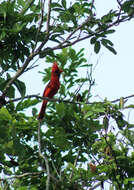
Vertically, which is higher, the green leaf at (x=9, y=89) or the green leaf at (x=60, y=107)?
the green leaf at (x=9, y=89)

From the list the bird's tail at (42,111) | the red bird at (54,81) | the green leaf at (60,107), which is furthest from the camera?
the red bird at (54,81)

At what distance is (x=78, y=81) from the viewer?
5152mm

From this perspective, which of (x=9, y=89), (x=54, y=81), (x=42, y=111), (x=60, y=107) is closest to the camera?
(x=60, y=107)

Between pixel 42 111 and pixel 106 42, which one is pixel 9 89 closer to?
pixel 42 111

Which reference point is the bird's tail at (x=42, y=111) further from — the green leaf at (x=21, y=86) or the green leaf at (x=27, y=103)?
the green leaf at (x=21, y=86)

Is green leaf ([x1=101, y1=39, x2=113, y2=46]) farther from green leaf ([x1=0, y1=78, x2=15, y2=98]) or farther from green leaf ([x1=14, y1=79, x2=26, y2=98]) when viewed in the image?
green leaf ([x1=0, y1=78, x2=15, y2=98])

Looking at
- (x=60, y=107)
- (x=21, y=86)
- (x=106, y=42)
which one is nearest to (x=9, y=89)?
(x=21, y=86)

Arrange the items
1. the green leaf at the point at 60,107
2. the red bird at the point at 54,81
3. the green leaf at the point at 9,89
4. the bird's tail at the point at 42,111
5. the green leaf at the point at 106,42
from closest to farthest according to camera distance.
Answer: the green leaf at the point at 60,107 < the green leaf at the point at 9,89 < the green leaf at the point at 106,42 < the bird's tail at the point at 42,111 < the red bird at the point at 54,81

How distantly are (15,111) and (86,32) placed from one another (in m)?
1.20

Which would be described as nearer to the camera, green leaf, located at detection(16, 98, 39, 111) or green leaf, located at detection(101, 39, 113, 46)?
green leaf, located at detection(16, 98, 39, 111)

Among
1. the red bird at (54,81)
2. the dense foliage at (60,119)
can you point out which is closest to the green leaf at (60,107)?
the dense foliage at (60,119)

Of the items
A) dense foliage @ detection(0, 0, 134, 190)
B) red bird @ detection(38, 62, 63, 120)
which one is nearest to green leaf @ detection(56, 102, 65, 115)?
dense foliage @ detection(0, 0, 134, 190)

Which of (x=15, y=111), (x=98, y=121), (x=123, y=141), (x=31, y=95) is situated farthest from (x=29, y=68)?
(x=123, y=141)

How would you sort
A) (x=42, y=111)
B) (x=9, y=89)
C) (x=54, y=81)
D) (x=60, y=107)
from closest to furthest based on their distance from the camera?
(x=60, y=107), (x=9, y=89), (x=42, y=111), (x=54, y=81)
